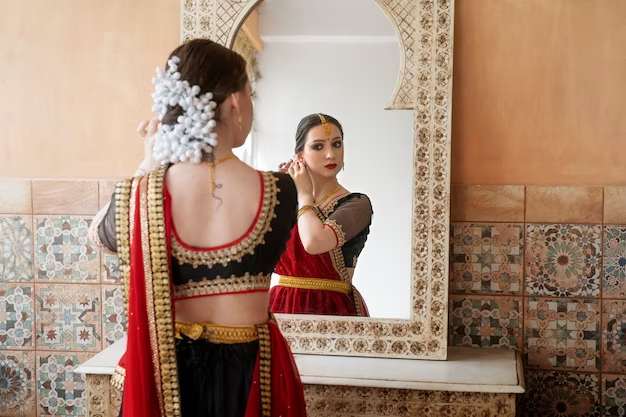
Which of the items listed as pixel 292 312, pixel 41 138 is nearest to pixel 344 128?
pixel 292 312

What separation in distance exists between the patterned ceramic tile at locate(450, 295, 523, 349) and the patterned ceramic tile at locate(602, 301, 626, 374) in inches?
9.3

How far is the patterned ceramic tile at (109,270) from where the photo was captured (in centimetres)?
229

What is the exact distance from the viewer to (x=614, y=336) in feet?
6.73

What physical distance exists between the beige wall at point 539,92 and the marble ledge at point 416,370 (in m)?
0.51

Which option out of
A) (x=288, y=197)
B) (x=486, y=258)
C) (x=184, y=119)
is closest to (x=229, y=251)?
(x=288, y=197)

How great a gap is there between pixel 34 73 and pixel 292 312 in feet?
3.71

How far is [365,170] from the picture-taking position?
199 centimetres

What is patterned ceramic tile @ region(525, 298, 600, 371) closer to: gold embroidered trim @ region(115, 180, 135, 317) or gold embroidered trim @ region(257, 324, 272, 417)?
gold embroidered trim @ region(257, 324, 272, 417)

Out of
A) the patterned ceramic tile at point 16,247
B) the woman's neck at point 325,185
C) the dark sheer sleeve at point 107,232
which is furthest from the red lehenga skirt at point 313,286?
the patterned ceramic tile at point 16,247

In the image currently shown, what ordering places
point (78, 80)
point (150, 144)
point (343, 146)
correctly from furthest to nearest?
point (78, 80) → point (343, 146) → point (150, 144)

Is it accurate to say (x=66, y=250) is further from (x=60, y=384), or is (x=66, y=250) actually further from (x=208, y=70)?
(x=208, y=70)

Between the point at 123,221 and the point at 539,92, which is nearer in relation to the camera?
the point at 123,221

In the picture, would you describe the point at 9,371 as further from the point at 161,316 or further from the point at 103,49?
the point at 161,316

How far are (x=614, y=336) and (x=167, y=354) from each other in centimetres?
134
